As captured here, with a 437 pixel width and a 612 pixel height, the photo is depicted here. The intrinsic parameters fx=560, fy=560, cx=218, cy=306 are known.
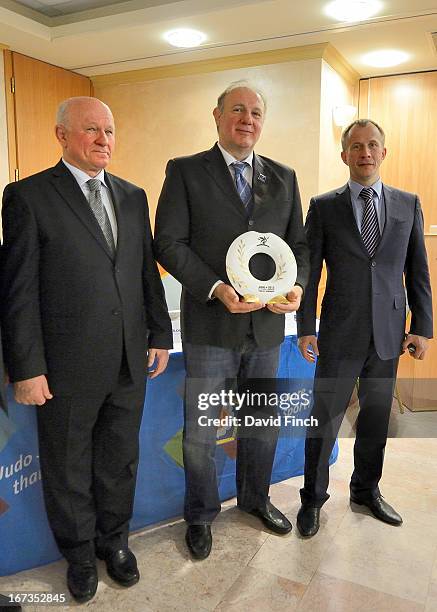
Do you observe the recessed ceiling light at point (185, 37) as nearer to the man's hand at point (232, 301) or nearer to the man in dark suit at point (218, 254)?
the man in dark suit at point (218, 254)

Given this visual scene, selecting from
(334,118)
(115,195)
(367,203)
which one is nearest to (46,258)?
(115,195)

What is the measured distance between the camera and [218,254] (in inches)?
79.6

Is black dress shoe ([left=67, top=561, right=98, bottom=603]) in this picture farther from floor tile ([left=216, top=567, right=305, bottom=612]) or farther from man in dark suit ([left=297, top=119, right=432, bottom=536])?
man in dark suit ([left=297, top=119, right=432, bottom=536])

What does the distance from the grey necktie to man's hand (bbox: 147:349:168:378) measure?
0.41m

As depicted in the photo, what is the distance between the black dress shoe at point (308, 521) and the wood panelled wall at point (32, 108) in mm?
3160

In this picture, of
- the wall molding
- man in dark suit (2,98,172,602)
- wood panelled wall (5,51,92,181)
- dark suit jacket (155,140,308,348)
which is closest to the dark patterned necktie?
dark suit jacket (155,140,308,348)

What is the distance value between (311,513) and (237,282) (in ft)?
3.56

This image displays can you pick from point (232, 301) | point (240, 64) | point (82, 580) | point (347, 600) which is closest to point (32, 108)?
point (240, 64)

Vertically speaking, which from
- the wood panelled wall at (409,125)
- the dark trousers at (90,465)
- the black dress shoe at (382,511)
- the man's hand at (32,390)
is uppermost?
the wood panelled wall at (409,125)

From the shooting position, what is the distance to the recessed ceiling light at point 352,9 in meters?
3.09

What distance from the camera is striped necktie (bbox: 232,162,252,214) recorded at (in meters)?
2.06

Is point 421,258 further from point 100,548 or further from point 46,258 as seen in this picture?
point 100,548

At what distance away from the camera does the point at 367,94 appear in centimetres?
442

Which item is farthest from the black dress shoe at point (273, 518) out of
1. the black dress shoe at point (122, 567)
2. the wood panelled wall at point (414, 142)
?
the wood panelled wall at point (414, 142)
